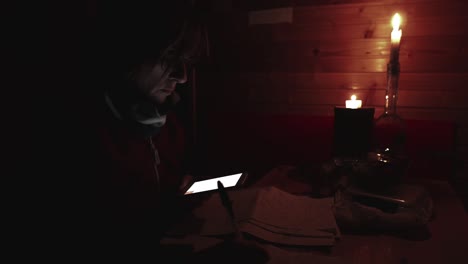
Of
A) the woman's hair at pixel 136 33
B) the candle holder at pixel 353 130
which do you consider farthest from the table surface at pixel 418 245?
the woman's hair at pixel 136 33

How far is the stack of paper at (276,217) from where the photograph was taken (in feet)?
2.70

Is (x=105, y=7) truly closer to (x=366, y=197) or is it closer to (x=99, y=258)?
(x=99, y=258)

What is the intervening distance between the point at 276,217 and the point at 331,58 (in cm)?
135

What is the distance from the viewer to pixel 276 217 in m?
0.92

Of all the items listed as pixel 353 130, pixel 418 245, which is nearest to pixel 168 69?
pixel 353 130

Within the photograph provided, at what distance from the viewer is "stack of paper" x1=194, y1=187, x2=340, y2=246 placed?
82cm

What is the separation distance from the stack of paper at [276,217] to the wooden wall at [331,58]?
1.12 meters

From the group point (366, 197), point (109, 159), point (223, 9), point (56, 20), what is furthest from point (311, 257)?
point (223, 9)

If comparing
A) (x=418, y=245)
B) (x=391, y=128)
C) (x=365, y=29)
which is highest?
(x=365, y=29)

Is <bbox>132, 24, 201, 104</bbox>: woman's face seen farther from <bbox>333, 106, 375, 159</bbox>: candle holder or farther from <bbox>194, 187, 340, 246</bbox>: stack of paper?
<bbox>333, 106, 375, 159</bbox>: candle holder

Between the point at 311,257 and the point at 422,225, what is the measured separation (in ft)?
1.22

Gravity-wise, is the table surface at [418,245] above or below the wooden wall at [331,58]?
below

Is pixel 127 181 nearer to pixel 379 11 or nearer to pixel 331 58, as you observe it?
pixel 331 58

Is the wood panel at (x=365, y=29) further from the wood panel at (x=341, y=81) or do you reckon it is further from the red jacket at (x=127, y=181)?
the red jacket at (x=127, y=181)
